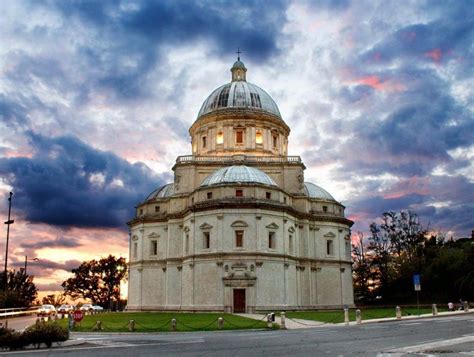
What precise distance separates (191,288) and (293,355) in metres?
36.7

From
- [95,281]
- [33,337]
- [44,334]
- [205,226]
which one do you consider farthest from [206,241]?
[95,281]

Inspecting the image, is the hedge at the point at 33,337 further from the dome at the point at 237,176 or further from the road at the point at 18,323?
the dome at the point at 237,176

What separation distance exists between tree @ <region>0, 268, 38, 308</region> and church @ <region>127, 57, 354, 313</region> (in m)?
13.1

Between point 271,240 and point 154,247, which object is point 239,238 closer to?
point 271,240

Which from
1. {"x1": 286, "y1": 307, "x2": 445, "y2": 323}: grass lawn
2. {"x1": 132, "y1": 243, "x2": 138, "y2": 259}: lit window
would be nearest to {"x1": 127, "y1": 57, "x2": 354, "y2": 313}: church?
{"x1": 132, "y1": 243, "x2": 138, "y2": 259}: lit window

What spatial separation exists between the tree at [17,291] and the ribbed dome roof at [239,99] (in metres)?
31.1

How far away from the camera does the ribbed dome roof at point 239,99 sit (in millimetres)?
65075

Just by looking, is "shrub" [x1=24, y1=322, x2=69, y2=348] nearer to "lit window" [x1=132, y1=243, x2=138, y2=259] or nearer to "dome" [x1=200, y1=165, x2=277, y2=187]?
"dome" [x1=200, y1=165, x2=277, y2=187]

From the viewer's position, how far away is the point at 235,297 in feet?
167

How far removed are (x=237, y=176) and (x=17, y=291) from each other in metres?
31.0

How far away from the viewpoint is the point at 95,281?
331 feet

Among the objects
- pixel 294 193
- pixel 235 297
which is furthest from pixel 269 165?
pixel 235 297

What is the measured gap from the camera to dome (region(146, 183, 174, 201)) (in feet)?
211

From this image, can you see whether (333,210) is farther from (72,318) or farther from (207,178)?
(72,318)
